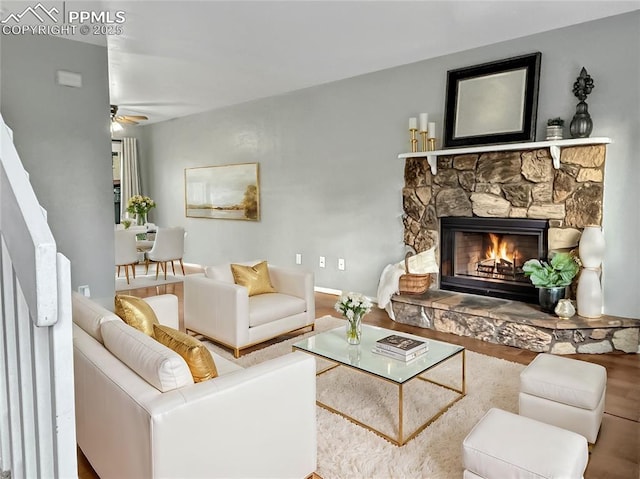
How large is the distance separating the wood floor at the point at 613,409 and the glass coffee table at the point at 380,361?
0.77 metres


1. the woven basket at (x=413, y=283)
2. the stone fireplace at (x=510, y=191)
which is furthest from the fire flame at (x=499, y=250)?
the woven basket at (x=413, y=283)

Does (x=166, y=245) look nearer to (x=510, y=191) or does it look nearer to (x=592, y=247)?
(x=510, y=191)

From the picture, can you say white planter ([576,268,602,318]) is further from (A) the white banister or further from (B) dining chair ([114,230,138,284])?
(B) dining chair ([114,230,138,284])

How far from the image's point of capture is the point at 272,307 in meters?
3.66

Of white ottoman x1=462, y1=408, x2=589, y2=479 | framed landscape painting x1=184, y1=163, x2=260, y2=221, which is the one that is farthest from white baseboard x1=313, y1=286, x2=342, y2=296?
white ottoman x1=462, y1=408, x2=589, y2=479

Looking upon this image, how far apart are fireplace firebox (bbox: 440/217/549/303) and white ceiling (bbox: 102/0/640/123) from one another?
167cm

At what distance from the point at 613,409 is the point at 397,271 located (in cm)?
225

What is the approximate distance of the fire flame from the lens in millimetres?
4312

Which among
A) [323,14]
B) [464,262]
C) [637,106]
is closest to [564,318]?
[464,262]

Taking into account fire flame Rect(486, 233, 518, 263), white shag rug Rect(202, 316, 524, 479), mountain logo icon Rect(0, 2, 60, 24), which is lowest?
white shag rug Rect(202, 316, 524, 479)

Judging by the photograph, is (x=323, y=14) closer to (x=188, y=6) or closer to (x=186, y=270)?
(x=188, y=6)

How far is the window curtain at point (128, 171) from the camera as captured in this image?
8.41m

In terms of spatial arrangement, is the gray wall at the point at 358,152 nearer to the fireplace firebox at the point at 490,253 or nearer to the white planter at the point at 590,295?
the white planter at the point at 590,295

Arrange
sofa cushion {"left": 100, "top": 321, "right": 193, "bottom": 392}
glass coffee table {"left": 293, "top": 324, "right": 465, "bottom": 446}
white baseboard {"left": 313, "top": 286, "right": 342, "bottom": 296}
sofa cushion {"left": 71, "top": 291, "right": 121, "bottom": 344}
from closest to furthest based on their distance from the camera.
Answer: sofa cushion {"left": 100, "top": 321, "right": 193, "bottom": 392}, sofa cushion {"left": 71, "top": 291, "right": 121, "bottom": 344}, glass coffee table {"left": 293, "top": 324, "right": 465, "bottom": 446}, white baseboard {"left": 313, "top": 286, "right": 342, "bottom": 296}
